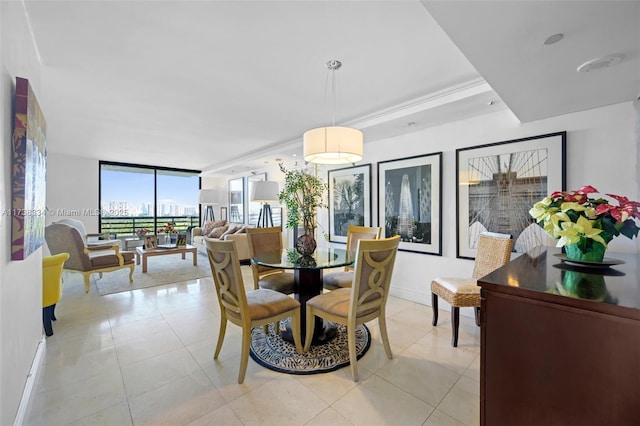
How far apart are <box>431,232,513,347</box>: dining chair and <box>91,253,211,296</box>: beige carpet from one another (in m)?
3.90

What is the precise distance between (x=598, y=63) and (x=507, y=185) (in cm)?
138

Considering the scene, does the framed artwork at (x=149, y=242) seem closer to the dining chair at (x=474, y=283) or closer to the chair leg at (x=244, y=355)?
the chair leg at (x=244, y=355)

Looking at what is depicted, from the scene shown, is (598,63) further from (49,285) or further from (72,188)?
(72,188)

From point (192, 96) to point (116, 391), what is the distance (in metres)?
2.72

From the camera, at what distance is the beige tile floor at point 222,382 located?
1.58m

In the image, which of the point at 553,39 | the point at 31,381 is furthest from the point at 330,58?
the point at 31,381

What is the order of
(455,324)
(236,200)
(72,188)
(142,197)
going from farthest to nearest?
(236,200) < (142,197) < (72,188) < (455,324)

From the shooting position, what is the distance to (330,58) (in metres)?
2.10

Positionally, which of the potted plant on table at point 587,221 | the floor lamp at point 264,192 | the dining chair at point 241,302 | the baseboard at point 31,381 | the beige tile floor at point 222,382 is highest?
the floor lamp at point 264,192

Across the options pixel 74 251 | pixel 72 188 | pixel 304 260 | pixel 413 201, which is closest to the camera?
pixel 304 260

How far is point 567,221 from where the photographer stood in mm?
1282

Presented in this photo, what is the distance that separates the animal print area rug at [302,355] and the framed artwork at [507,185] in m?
1.72

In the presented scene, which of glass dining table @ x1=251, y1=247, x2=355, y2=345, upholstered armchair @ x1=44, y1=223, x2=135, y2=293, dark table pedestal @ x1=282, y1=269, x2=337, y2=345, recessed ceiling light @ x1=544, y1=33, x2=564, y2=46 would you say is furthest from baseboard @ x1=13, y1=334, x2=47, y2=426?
recessed ceiling light @ x1=544, y1=33, x2=564, y2=46

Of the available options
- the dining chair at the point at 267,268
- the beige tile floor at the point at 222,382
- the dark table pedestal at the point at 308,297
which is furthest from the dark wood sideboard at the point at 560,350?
the dining chair at the point at 267,268
